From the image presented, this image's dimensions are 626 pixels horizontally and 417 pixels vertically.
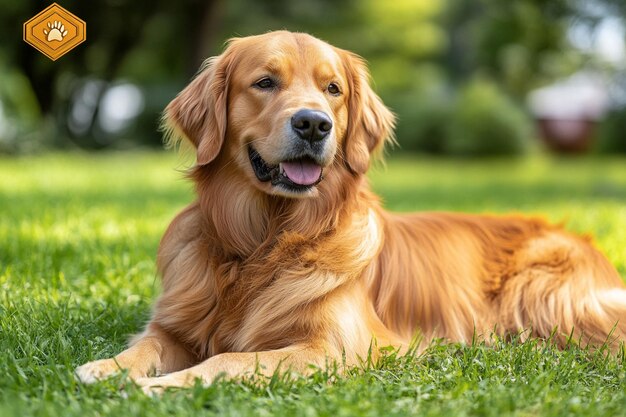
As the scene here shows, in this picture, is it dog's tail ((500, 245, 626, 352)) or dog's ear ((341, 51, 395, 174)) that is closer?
dog's ear ((341, 51, 395, 174))

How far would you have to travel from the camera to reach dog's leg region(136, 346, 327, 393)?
9.78 feet

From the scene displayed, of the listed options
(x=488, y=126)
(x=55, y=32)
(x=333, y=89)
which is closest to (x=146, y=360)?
(x=333, y=89)

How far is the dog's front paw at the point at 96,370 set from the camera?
2.97m

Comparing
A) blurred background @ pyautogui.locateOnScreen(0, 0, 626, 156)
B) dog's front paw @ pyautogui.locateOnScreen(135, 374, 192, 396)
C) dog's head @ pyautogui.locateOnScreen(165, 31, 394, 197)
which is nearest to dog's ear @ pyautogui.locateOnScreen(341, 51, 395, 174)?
dog's head @ pyautogui.locateOnScreen(165, 31, 394, 197)

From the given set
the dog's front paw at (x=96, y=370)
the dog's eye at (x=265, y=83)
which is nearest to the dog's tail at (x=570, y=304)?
the dog's eye at (x=265, y=83)

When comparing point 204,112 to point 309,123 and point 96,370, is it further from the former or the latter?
point 96,370

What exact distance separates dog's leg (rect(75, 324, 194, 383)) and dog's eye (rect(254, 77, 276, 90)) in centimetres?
131

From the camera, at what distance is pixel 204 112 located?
12.9 feet

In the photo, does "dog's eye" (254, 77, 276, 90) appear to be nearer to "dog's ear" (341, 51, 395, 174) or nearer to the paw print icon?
"dog's ear" (341, 51, 395, 174)

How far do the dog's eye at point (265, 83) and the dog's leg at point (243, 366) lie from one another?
4.33ft

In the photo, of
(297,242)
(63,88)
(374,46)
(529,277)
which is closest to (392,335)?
(297,242)

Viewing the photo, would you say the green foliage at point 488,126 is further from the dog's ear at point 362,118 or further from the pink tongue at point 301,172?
the pink tongue at point 301,172

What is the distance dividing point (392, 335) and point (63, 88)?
28.0m

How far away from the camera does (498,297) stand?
4398mm
